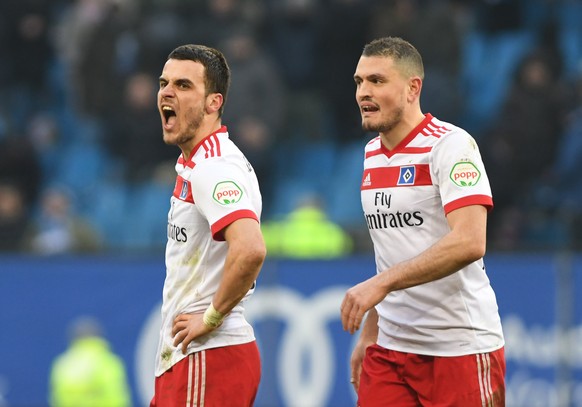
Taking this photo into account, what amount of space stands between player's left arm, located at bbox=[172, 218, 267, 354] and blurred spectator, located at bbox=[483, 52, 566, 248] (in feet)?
24.9

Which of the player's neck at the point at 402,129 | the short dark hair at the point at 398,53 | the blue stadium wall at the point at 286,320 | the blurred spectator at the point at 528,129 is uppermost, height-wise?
the blurred spectator at the point at 528,129

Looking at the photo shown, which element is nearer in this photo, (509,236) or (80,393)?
(509,236)

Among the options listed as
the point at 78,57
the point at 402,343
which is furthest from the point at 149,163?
the point at 402,343

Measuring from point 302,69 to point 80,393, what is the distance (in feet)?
16.0

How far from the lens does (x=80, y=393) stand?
13258 mm

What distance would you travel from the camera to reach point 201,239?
5508 millimetres

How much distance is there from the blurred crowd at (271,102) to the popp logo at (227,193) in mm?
7186

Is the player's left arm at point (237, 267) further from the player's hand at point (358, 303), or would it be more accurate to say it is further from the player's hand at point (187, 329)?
the player's hand at point (358, 303)

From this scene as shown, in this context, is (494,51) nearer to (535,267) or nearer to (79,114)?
(535,267)

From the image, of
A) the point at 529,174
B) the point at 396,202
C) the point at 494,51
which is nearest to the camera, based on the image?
the point at 396,202

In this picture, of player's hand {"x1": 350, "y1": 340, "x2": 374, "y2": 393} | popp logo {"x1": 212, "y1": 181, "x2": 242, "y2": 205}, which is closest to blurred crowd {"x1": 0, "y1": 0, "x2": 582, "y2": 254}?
player's hand {"x1": 350, "y1": 340, "x2": 374, "y2": 393}

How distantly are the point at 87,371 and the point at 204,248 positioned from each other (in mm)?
7969

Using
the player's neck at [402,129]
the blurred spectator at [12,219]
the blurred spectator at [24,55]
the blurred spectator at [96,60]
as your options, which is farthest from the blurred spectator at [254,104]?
the player's neck at [402,129]

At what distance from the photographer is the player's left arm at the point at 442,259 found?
17.5 feet
